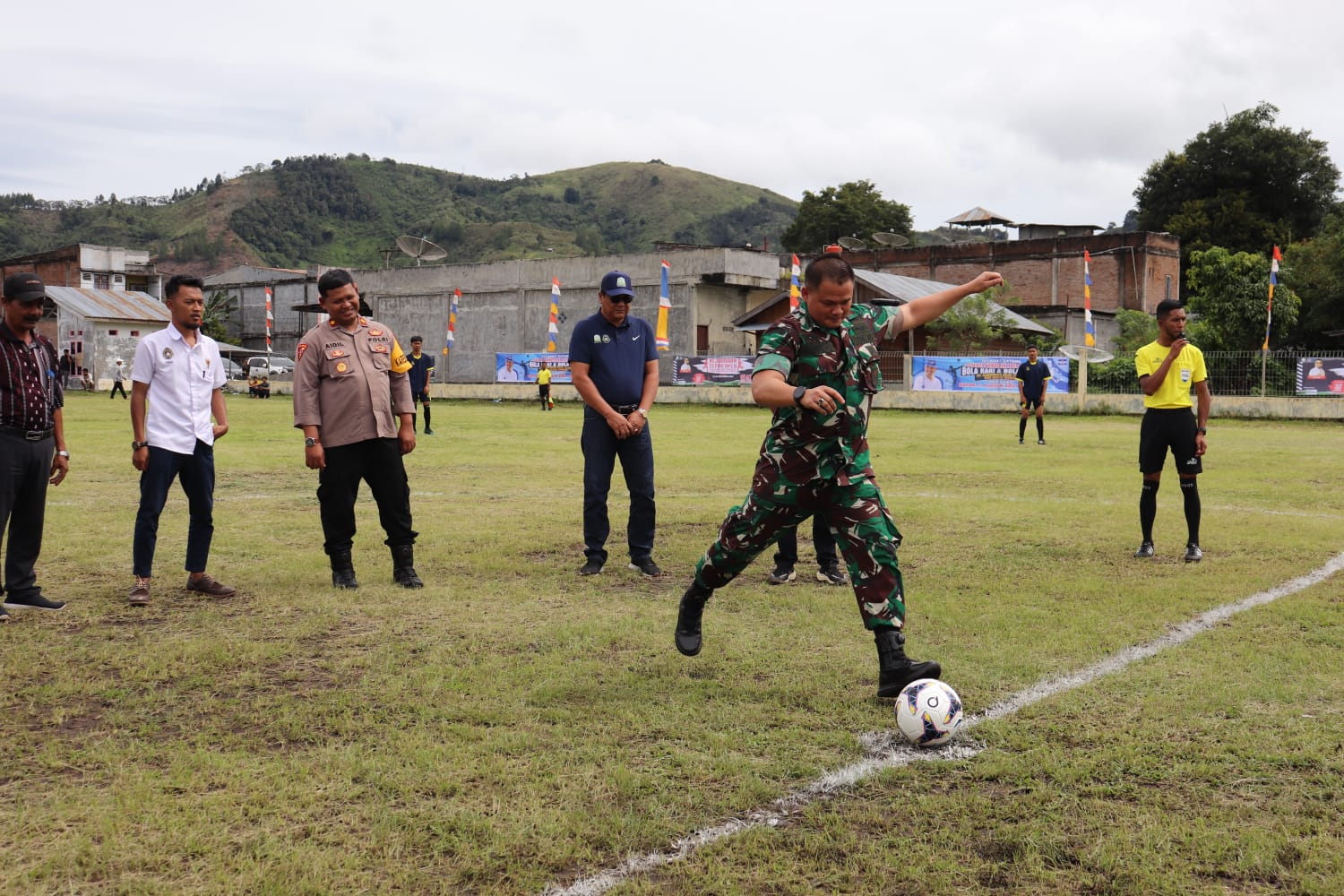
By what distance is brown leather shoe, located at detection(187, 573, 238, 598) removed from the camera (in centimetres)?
686

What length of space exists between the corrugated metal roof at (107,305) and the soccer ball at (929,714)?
57.7 meters

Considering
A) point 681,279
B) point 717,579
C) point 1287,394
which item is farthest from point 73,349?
point 717,579

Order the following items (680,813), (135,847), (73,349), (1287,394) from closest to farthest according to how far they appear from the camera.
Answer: (135,847)
(680,813)
(1287,394)
(73,349)

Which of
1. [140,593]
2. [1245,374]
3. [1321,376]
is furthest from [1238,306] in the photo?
[140,593]

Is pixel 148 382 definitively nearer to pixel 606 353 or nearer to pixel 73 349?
pixel 606 353

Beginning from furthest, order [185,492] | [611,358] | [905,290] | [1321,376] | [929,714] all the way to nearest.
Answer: [905,290] < [1321,376] < [611,358] < [185,492] < [929,714]

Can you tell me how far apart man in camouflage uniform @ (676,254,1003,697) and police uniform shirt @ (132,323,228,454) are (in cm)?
364

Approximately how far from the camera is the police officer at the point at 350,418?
271 inches

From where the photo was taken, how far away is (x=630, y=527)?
779 centimetres

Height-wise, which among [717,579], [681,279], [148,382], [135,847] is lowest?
[135,847]

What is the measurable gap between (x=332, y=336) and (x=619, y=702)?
3.46 m

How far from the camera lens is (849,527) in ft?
15.4

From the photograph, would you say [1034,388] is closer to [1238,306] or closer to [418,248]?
[1238,306]

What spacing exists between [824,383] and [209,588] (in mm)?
4317
